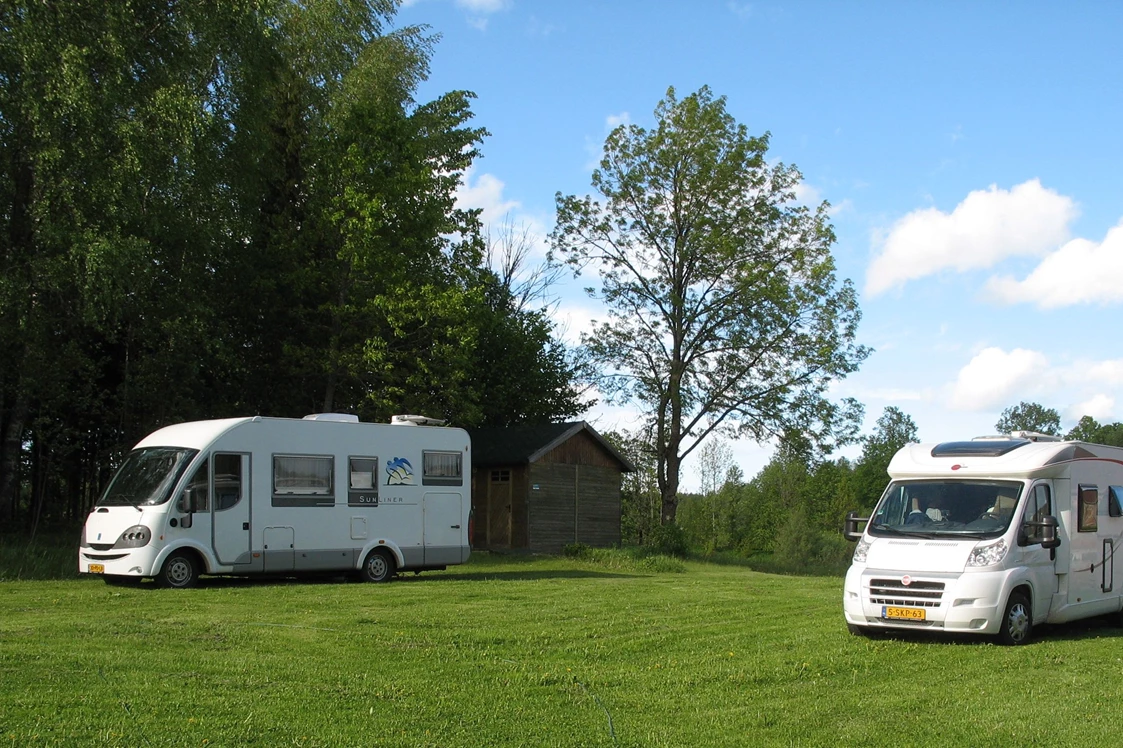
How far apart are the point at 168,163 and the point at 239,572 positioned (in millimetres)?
9287

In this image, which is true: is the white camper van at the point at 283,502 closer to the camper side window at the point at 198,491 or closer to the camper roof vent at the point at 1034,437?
the camper side window at the point at 198,491

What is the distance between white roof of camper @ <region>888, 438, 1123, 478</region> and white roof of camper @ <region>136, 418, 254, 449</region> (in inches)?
426

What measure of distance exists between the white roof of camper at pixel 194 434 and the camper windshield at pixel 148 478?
123mm

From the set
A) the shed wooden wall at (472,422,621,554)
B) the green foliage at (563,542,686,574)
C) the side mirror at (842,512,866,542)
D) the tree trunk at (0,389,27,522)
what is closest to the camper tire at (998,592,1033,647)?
the side mirror at (842,512,866,542)

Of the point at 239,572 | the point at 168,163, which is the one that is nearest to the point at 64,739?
the point at 239,572

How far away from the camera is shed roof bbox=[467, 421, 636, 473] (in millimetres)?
32656

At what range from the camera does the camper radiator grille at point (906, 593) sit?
11.8 metres

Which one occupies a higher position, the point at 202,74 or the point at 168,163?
the point at 202,74

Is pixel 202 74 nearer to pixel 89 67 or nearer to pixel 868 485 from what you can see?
pixel 89 67

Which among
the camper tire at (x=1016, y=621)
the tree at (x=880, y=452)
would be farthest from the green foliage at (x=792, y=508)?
the camper tire at (x=1016, y=621)

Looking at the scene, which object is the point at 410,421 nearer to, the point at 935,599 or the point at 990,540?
the point at 935,599

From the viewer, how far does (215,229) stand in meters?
26.9

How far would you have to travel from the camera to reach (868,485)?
10062 centimetres

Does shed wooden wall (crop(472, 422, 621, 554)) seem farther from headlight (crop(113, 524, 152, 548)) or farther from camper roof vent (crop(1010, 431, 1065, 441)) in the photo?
camper roof vent (crop(1010, 431, 1065, 441))
